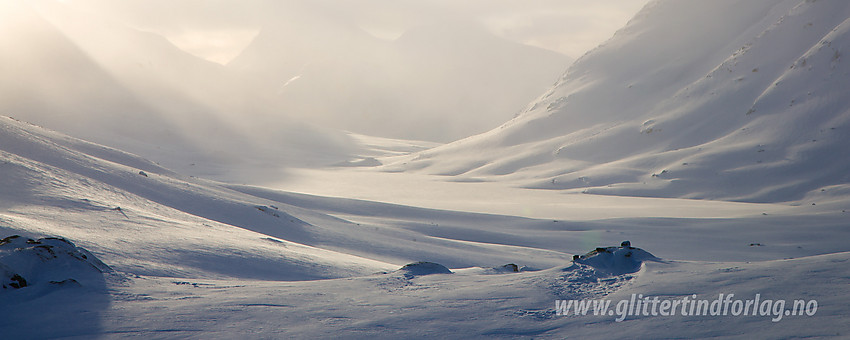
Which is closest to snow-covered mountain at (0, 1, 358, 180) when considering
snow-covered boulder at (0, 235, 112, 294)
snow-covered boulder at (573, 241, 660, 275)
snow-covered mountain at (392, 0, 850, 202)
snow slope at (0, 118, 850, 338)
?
snow-covered mountain at (392, 0, 850, 202)

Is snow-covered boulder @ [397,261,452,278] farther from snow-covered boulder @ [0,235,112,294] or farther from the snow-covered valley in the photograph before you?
snow-covered boulder @ [0,235,112,294]

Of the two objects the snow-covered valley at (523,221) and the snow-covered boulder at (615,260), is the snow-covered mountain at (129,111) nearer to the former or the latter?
the snow-covered valley at (523,221)

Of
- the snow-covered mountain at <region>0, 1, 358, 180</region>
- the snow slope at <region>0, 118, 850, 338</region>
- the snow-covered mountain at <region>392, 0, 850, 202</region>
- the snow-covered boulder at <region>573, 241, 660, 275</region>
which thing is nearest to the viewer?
the snow slope at <region>0, 118, 850, 338</region>

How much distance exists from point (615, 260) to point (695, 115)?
170 feet

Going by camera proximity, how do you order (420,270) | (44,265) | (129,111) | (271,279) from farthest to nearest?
(129,111) → (271,279) → (420,270) → (44,265)

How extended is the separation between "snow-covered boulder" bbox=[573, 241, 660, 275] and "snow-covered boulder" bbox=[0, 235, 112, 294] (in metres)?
5.47

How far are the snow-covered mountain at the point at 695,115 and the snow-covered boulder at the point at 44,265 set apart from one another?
128 ft

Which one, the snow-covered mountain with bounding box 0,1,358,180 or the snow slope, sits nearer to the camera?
the snow slope

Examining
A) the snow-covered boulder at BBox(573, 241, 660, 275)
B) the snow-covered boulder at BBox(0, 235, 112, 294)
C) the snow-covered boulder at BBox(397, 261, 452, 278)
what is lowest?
the snow-covered boulder at BBox(0, 235, 112, 294)

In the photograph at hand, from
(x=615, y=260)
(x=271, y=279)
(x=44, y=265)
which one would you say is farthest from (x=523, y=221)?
(x=44, y=265)

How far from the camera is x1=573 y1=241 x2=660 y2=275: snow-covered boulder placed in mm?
6211

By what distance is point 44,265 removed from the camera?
570 centimetres

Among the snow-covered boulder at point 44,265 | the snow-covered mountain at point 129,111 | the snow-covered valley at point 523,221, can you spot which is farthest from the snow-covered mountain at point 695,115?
the snow-covered boulder at point 44,265

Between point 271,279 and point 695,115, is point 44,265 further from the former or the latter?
point 695,115
